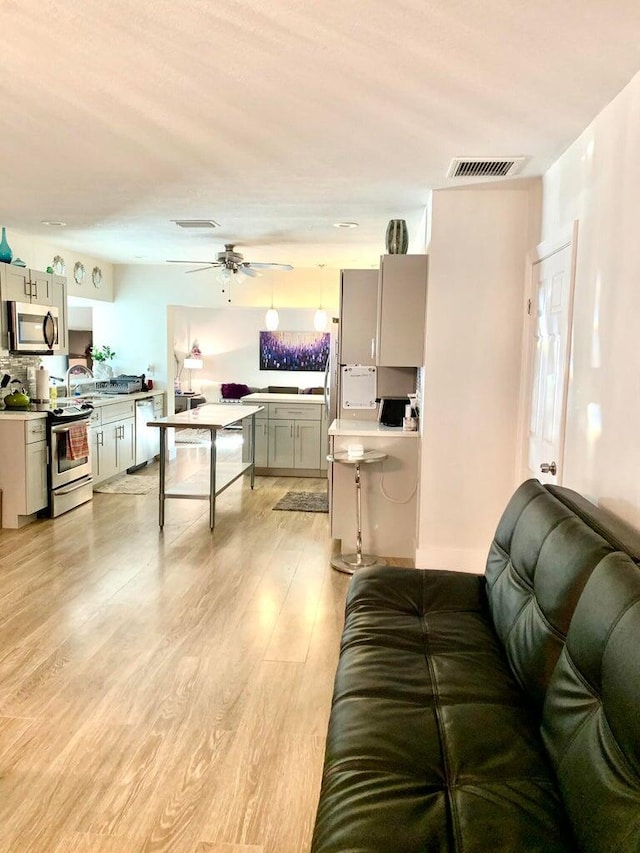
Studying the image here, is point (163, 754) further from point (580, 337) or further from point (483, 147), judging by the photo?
point (483, 147)

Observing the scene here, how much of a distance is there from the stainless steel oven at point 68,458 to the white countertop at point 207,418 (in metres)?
0.77

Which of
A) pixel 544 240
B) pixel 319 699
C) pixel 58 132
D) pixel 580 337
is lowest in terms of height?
pixel 319 699

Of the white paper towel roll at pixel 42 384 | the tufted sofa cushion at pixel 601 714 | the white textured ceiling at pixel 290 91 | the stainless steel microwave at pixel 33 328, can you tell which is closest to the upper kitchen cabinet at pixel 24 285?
the stainless steel microwave at pixel 33 328

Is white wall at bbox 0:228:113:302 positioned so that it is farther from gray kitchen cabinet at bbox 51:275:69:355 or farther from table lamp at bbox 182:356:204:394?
table lamp at bbox 182:356:204:394

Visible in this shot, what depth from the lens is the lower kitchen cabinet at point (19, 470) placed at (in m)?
4.94

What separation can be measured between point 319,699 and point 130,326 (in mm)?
6087

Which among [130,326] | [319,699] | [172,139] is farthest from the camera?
[130,326]

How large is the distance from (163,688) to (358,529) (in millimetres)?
1943

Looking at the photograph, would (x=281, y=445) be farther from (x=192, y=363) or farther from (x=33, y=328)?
(x=192, y=363)

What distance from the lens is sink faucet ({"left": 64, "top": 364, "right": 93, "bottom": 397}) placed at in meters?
6.65

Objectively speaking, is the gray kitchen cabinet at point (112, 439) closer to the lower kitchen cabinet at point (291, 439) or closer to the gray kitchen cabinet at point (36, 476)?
the gray kitchen cabinet at point (36, 476)

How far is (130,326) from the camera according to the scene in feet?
25.4

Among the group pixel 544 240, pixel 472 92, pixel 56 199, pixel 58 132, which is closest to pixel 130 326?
pixel 56 199

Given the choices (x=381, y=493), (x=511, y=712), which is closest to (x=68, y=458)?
(x=381, y=493)
